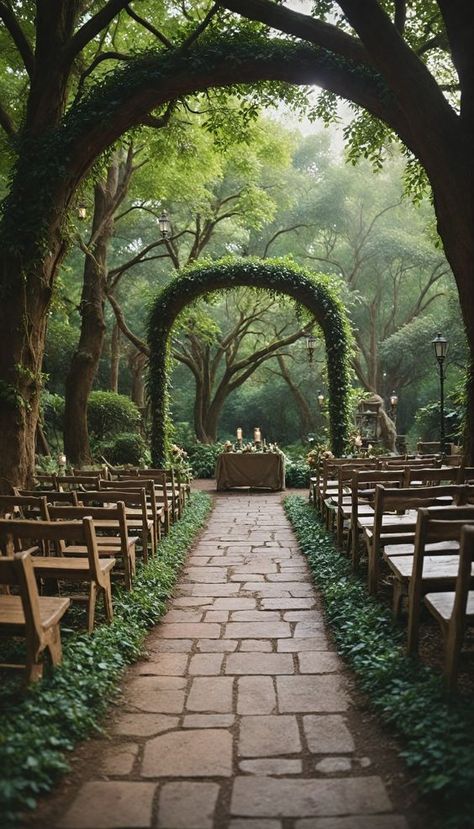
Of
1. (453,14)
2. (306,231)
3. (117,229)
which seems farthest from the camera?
(306,231)

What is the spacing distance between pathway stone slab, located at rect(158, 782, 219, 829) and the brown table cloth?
11.0 metres

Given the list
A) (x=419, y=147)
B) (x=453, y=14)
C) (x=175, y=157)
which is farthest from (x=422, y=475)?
(x=175, y=157)

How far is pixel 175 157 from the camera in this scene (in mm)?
14273

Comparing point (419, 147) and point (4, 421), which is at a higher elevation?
point (419, 147)

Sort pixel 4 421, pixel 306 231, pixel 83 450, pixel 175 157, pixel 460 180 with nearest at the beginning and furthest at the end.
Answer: pixel 460 180
pixel 4 421
pixel 83 450
pixel 175 157
pixel 306 231

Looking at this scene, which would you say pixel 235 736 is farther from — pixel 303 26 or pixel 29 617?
pixel 303 26

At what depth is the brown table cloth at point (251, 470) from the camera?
13422mm

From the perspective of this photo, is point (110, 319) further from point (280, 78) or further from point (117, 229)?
point (280, 78)

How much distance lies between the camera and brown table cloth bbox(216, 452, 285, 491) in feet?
44.0

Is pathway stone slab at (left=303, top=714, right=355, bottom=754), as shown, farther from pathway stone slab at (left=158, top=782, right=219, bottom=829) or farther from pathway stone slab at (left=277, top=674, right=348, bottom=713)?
pathway stone slab at (left=158, top=782, right=219, bottom=829)

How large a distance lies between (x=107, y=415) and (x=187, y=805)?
14.5m

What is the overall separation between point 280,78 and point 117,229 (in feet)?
53.5

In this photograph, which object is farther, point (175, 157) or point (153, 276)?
point (153, 276)

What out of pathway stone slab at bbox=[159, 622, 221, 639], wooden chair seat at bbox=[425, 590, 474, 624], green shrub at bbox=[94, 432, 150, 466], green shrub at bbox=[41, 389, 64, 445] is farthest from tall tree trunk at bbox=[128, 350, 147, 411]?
wooden chair seat at bbox=[425, 590, 474, 624]
